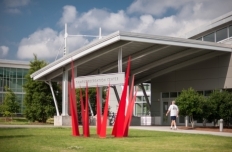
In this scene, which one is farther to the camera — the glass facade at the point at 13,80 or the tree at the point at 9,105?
the glass facade at the point at 13,80

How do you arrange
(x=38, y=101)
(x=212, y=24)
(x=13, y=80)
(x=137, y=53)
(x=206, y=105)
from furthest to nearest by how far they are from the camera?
(x=13, y=80) → (x=38, y=101) → (x=212, y=24) → (x=137, y=53) → (x=206, y=105)

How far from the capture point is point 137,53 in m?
24.7

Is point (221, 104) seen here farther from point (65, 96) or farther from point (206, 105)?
point (65, 96)

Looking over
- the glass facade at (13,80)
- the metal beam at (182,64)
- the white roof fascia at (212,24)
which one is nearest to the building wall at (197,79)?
the metal beam at (182,64)

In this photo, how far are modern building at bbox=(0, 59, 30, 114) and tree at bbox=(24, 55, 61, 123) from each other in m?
20.2

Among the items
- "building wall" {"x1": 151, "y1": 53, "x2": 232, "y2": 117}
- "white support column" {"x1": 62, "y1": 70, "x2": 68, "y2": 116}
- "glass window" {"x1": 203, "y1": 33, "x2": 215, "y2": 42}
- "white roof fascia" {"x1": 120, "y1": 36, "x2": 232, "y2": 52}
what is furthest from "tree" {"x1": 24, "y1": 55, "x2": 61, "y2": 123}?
"glass window" {"x1": 203, "y1": 33, "x2": 215, "y2": 42}

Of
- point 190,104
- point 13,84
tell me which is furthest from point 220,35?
point 13,84

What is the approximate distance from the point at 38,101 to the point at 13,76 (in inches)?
909

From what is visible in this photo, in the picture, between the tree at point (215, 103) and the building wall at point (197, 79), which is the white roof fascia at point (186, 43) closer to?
the building wall at point (197, 79)

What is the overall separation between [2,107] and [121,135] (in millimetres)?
29019

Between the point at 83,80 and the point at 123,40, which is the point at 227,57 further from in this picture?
the point at 83,80

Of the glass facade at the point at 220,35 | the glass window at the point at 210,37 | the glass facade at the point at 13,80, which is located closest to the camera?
the glass facade at the point at 220,35

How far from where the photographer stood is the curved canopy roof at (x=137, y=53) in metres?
21.7

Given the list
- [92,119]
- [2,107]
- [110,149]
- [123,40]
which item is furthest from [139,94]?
[110,149]
